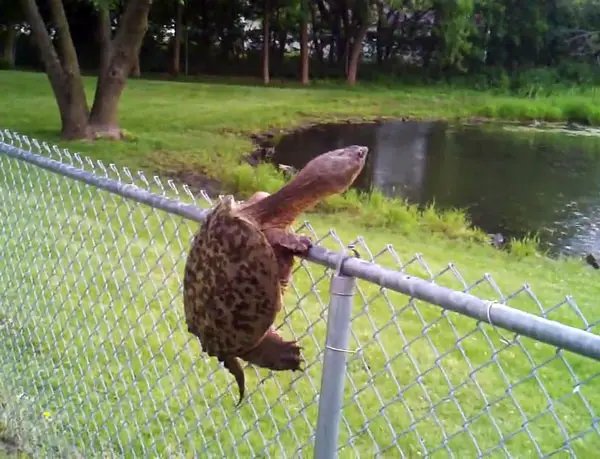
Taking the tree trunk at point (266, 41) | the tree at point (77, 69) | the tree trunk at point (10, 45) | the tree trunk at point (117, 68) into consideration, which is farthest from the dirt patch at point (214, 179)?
the tree trunk at point (10, 45)

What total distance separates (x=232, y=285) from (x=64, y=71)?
31.9 ft

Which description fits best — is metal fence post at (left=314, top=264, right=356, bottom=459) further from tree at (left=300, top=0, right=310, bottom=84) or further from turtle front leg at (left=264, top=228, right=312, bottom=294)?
tree at (left=300, top=0, right=310, bottom=84)

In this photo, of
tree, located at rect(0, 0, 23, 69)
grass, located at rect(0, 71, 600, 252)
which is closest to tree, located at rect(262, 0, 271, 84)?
grass, located at rect(0, 71, 600, 252)

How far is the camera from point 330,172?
1772 mm

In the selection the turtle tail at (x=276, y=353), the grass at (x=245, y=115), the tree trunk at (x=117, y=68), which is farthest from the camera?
the tree trunk at (x=117, y=68)

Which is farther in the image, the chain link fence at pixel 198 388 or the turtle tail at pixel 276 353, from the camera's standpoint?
the chain link fence at pixel 198 388

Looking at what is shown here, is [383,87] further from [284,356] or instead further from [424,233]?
[284,356]

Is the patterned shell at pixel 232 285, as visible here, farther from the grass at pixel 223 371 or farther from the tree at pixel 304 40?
the tree at pixel 304 40

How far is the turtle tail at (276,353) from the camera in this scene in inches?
72.4

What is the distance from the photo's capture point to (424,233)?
8.15 metres

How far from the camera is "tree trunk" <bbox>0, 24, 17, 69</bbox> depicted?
23.7 meters

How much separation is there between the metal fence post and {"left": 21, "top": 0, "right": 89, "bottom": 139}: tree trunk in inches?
384

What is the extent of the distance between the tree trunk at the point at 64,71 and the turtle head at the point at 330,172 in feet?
31.2

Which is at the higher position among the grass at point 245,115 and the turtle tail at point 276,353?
the turtle tail at point 276,353
